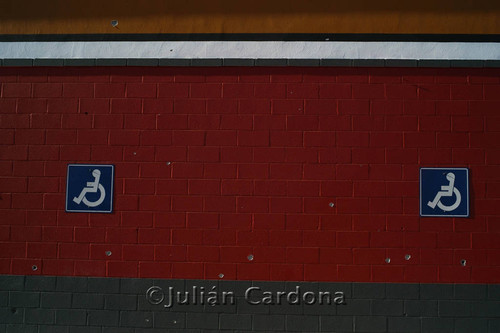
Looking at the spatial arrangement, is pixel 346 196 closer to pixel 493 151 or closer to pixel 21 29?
pixel 493 151

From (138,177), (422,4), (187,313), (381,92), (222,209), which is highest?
(422,4)

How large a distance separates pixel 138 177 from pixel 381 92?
8.45ft

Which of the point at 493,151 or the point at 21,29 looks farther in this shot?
the point at 21,29

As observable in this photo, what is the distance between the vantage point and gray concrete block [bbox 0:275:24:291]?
502 centimetres

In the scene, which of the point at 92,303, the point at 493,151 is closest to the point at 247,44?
the point at 493,151

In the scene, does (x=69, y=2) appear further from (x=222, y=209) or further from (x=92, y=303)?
(x=92, y=303)

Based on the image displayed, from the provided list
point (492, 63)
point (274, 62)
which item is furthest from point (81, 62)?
point (492, 63)

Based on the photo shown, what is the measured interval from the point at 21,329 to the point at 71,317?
1.74 feet

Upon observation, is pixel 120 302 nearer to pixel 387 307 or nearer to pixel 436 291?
pixel 387 307

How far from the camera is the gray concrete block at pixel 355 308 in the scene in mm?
4820

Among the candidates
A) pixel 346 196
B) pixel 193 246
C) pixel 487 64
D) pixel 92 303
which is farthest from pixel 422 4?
pixel 92 303

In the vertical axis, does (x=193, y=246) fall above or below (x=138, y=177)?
below

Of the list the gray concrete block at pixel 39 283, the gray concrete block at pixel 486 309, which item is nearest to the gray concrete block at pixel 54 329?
the gray concrete block at pixel 39 283

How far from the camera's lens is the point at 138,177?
197 inches
